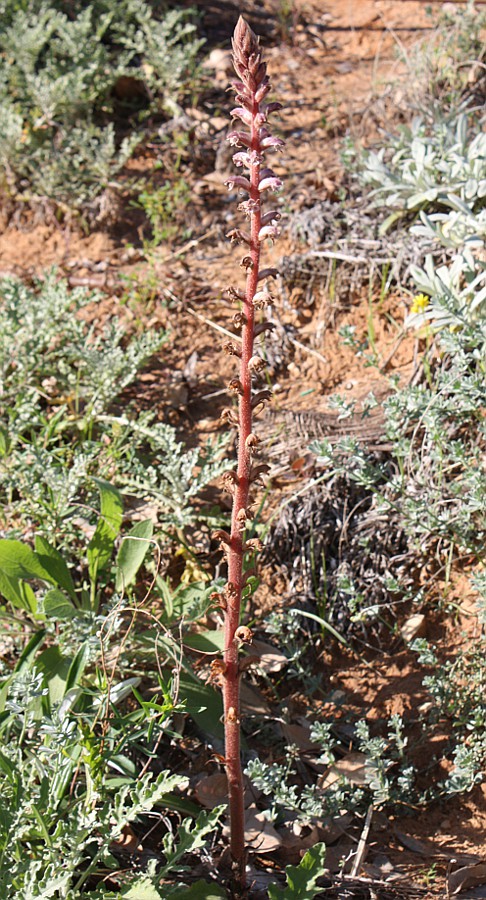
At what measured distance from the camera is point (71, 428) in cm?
382

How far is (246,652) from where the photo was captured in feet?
10.2

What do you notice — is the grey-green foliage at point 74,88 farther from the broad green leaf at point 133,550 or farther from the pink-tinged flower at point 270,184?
the pink-tinged flower at point 270,184

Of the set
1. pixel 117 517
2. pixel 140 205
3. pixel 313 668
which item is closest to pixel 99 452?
pixel 117 517

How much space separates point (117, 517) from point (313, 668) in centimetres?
93

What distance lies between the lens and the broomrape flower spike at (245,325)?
5.97 ft

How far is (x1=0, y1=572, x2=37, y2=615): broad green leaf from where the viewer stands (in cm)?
286

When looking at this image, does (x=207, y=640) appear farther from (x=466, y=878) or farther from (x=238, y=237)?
(x=238, y=237)

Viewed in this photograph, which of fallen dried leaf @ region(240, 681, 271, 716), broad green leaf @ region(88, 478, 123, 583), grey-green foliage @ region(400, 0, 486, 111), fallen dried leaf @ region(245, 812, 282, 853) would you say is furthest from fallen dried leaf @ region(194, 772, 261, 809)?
grey-green foliage @ region(400, 0, 486, 111)

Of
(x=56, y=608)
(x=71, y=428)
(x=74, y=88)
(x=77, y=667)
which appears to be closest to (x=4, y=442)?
(x=71, y=428)

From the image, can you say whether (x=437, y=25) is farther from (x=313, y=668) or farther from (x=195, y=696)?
(x=195, y=696)

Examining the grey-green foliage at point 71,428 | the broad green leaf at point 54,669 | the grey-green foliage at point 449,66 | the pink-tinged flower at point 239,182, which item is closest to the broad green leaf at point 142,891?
the broad green leaf at point 54,669

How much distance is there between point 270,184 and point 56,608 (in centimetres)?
150

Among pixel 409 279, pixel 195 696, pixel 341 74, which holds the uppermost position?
pixel 341 74

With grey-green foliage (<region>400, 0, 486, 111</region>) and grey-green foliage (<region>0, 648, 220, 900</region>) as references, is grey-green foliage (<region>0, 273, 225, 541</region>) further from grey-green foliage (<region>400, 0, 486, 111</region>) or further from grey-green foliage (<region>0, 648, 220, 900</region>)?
grey-green foliage (<region>400, 0, 486, 111</region>)
